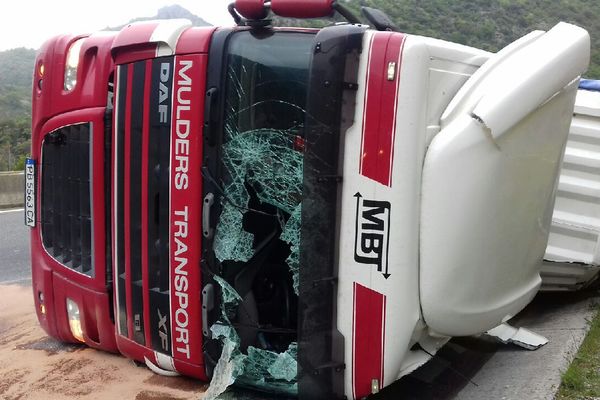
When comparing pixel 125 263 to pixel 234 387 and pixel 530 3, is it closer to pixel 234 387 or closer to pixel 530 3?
pixel 234 387

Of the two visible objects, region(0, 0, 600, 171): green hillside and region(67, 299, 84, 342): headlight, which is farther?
region(0, 0, 600, 171): green hillside

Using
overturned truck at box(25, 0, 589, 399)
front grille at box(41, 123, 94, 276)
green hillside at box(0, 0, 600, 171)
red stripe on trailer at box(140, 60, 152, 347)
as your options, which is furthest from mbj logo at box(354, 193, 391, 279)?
green hillside at box(0, 0, 600, 171)

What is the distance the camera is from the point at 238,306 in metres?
2.55

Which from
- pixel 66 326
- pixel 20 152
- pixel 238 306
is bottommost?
pixel 20 152

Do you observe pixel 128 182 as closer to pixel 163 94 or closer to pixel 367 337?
pixel 163 94

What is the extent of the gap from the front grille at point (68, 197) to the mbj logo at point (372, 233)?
1377 mm

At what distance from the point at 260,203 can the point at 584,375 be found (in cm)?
150

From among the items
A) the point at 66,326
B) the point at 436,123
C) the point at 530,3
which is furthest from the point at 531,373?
the point at 530,3

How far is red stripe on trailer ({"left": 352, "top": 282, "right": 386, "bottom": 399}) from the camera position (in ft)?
7.27

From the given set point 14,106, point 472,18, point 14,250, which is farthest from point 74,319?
point 14,106

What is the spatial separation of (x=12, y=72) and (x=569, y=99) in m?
48.6

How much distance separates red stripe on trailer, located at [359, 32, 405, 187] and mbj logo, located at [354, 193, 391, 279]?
9 centimetres

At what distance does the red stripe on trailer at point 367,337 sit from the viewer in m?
2.22

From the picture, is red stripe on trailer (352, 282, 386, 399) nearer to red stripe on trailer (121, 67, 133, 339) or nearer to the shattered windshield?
the shattered windshield
